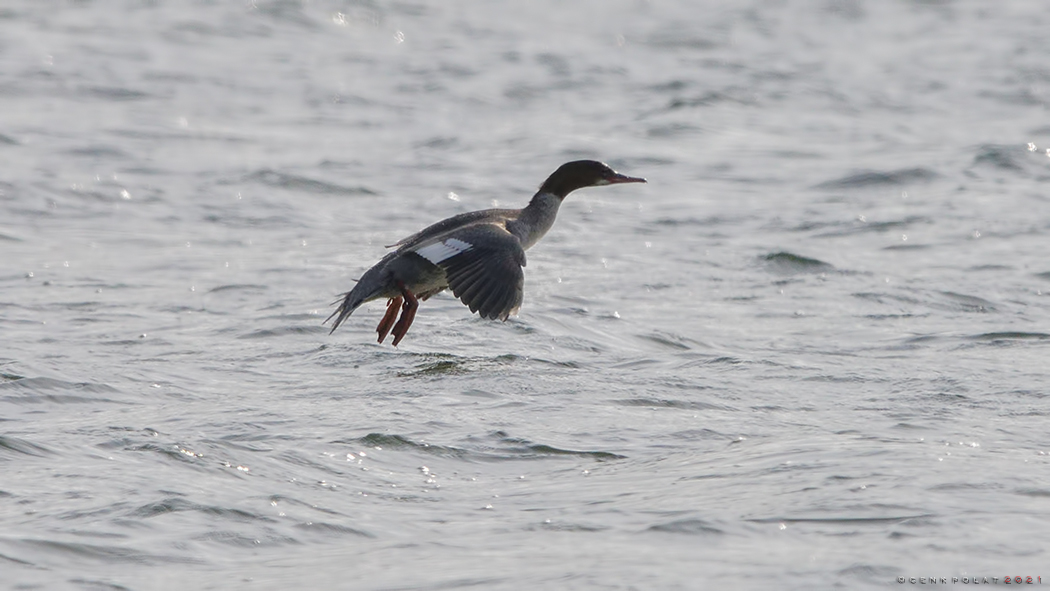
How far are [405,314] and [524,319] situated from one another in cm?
101

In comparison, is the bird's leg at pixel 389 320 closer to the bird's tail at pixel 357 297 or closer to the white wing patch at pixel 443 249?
the bird's tail at pixel 357 297

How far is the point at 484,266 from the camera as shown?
7.50 meters

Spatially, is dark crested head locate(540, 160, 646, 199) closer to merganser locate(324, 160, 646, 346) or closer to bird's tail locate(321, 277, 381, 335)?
merganser locate(324, 160, 646, 346)

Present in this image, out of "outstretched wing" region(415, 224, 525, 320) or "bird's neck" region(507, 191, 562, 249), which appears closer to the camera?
"outstretched wing" region(415, 224, 525, 320)

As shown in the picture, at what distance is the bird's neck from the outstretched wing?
566mm

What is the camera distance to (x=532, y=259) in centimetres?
1050

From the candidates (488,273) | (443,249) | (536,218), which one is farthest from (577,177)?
(488,273)

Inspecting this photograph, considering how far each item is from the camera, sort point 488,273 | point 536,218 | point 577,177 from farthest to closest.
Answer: point 577,177 → point 536,218 → point 488,273

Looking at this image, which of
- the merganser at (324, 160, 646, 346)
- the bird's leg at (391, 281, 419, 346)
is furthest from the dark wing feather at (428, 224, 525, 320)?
the bird's leg at (391, 281, 419, 346)

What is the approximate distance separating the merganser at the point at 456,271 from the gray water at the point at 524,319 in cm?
31

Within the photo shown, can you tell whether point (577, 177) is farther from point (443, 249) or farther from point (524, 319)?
point (443, 249)

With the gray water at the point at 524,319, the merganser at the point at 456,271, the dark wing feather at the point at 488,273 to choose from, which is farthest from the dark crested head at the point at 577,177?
the dark wing feather at the point at 488,273

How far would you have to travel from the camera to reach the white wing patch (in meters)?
7.65

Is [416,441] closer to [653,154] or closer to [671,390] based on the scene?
[671,390]
